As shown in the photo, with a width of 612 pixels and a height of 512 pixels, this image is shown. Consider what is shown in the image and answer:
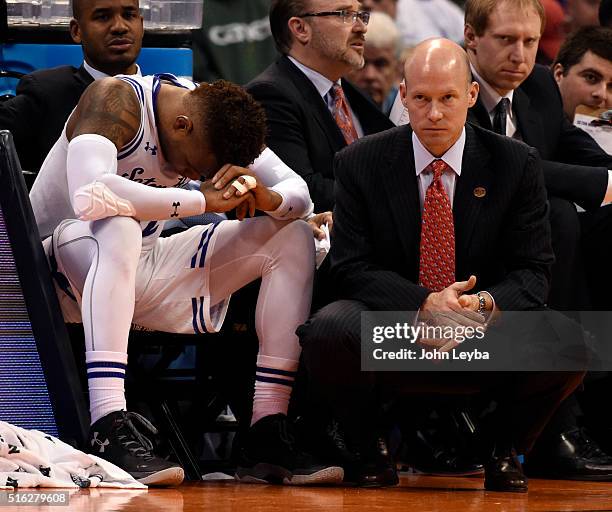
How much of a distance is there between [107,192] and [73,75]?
3.60ft

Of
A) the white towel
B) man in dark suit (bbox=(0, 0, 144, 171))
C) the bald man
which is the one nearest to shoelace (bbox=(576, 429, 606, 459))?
the bald man

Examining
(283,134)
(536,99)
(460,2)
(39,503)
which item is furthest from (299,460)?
(460,2)

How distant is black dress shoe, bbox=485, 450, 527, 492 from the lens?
356 centimetres

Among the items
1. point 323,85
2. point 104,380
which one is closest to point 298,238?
point 104,380

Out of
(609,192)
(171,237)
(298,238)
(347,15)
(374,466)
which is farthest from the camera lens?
(347,15)

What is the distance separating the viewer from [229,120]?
3701mm

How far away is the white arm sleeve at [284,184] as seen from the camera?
3.83 metres

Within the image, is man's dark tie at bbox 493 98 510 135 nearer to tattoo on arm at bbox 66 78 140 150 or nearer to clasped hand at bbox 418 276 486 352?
clasped hand at bbox 418 276 486 352

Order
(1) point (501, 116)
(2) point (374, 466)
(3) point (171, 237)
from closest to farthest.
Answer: (2) point (374, 466)
(3) point (171, 237)
(1) point (501, 116)

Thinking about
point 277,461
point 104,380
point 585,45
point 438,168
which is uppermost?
point 585,45

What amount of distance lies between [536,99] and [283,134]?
1034mm

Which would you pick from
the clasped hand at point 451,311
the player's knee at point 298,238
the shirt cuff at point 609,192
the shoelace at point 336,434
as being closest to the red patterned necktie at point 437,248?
the clasped hand at point 451,311

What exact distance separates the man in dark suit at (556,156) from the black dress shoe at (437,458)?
0.30 m

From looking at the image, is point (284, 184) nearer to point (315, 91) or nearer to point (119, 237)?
point (119, 237)
